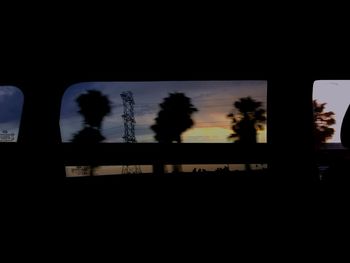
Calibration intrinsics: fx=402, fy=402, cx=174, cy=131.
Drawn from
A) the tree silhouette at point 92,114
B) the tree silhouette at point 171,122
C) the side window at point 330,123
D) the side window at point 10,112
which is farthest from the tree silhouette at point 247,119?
the side window at point 10,112

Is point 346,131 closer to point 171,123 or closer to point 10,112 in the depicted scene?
point 171,123

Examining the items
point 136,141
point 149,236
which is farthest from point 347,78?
point 149,236

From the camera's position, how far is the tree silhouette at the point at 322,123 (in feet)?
9.44

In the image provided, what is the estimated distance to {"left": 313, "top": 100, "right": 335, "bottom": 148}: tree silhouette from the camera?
2877 millimetres

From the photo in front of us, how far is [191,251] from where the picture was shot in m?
2.65

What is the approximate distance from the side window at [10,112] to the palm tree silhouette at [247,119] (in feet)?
4.85

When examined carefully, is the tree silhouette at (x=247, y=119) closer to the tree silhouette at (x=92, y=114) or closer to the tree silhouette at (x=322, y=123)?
the tree silhouette at (x=322, y=123)

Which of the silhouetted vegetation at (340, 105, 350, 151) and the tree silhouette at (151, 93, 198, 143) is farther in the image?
the silhouetted vegetation at (340, 105, 350, 151)

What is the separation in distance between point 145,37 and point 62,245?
157cm

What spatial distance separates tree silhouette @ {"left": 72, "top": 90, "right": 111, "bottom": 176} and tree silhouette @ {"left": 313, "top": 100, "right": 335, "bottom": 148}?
148 centimetres

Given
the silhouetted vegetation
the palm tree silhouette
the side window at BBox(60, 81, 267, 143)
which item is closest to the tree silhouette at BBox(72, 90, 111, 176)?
the side window at BBox(60, 81, 267, 143)

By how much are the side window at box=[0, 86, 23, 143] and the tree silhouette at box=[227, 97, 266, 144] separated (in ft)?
4.85

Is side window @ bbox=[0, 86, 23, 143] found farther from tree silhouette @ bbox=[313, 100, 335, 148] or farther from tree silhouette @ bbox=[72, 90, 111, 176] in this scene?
tree silhouette @ bbox=[313, 100, 335, 148]

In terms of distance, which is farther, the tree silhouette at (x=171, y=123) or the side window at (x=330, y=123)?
the side window at (x=330, y=123)
